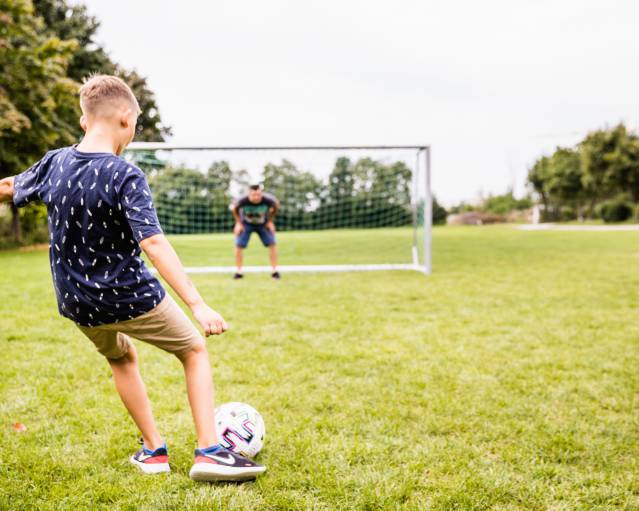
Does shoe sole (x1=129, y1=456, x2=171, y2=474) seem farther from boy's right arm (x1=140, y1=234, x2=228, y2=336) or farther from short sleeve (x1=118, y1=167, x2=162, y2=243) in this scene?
short sleeve (x1=118, y1=167, x2=162, y2=243)

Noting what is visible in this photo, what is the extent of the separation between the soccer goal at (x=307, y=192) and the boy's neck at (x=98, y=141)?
766cm

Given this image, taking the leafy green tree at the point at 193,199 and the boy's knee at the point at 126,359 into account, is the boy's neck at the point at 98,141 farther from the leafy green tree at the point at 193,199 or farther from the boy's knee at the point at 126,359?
the leafy green tree at the point at 193,199

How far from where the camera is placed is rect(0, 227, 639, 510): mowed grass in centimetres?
218

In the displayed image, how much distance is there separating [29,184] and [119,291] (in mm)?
602

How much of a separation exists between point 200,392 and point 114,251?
0.68 m

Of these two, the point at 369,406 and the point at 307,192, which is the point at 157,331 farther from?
the point at 307,192

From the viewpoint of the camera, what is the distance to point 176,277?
189cm

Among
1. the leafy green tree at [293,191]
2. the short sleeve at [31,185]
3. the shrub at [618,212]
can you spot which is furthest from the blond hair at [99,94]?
the shrub at [618,212]

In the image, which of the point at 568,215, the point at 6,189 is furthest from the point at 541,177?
the point at 6,189

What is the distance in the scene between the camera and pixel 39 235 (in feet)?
58.0

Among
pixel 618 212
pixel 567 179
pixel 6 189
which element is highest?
pixel 567 179

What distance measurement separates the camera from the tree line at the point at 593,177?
3688 cm

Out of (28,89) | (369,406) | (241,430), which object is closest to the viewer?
(241,430)

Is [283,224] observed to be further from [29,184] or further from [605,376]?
[29,184]
